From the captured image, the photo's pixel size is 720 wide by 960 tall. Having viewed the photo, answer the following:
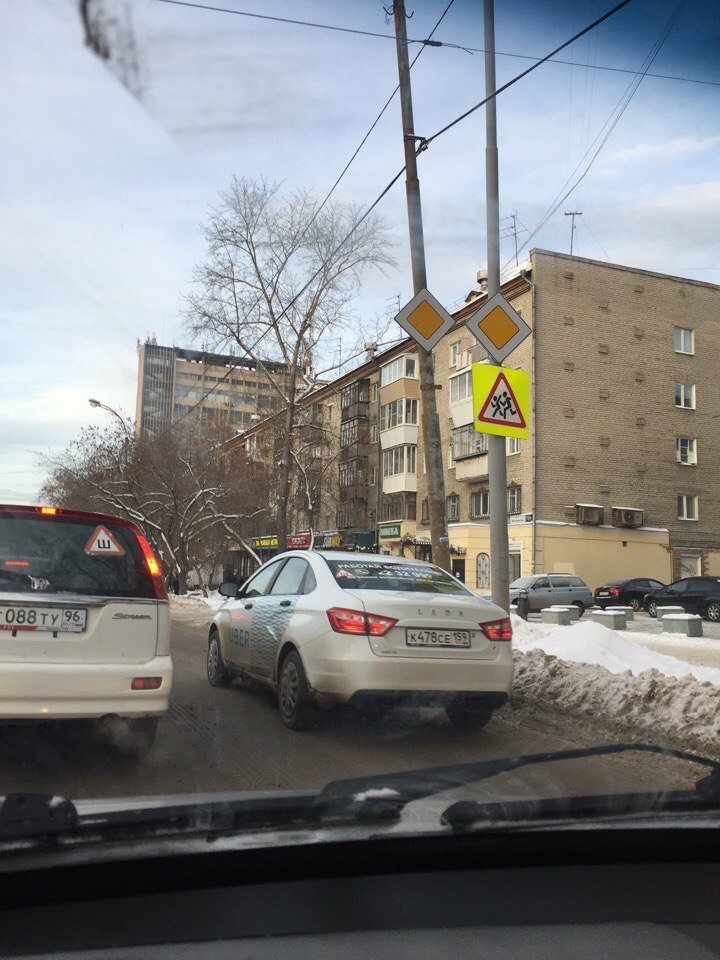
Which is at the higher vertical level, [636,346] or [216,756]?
[636,346]

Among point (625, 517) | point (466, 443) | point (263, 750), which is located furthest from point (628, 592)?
point (263, 750)

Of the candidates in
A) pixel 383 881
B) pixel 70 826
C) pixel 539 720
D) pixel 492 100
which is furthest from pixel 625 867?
pixel 492 100

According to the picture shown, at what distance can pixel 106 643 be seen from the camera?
193 inches

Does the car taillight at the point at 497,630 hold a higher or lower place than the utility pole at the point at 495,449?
lower

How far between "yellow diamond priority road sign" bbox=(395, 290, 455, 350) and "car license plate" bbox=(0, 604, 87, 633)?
23.0 feet

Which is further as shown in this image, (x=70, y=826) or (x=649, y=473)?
(x=649, y=473)

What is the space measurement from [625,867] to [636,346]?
3978 centimetres

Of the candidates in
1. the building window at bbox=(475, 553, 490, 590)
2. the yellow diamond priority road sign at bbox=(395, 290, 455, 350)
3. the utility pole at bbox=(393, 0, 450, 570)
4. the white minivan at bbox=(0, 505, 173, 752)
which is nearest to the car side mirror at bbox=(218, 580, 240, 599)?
the white minivan at bbox=(0, 505, 173, 752)

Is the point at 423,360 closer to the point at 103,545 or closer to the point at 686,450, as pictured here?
the point at 103,545

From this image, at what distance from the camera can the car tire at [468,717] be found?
6450mm

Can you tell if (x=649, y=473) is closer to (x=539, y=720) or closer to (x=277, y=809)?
(x=539, y=720)

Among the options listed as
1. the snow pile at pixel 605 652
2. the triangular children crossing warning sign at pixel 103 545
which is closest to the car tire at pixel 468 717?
the snow pile at pixel 605 652

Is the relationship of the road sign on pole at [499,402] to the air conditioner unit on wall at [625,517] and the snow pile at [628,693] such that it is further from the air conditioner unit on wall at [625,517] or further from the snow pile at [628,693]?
the air conditioner unit on wall at [625,517]

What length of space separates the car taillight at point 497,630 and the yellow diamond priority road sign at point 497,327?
171 inches
